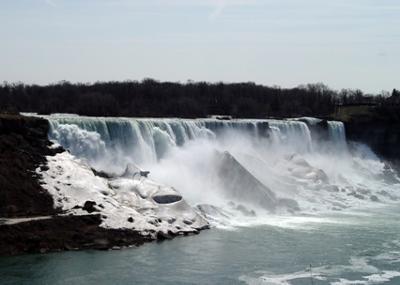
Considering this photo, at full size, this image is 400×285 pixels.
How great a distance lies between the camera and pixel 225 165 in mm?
38938

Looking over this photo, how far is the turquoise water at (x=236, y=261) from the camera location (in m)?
21.2

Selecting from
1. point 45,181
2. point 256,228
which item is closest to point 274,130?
point 256,228

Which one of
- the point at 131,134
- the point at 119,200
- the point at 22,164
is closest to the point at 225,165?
the point at 131,134

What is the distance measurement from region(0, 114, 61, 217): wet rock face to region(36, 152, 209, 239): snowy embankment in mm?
484

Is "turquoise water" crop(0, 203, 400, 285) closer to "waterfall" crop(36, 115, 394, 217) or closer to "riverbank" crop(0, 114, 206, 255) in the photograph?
"riverbank" crop(0, 114, 206, 255)

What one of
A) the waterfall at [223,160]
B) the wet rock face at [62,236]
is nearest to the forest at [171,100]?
the waterfall at [223,160]

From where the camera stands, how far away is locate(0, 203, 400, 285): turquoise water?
834 inches

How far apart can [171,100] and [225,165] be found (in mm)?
30892

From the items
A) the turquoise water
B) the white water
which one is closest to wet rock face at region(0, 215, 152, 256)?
the turquoise water

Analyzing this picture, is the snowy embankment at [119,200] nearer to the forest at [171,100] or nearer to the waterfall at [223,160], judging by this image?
the waterfall at [223,160]

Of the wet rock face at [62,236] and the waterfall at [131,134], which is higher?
the waterfall at [131,134]

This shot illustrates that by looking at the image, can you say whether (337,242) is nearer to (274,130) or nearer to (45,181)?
(45,181)

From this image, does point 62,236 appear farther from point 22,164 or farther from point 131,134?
point 131,134

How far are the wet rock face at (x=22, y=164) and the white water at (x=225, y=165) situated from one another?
82.1 inches
